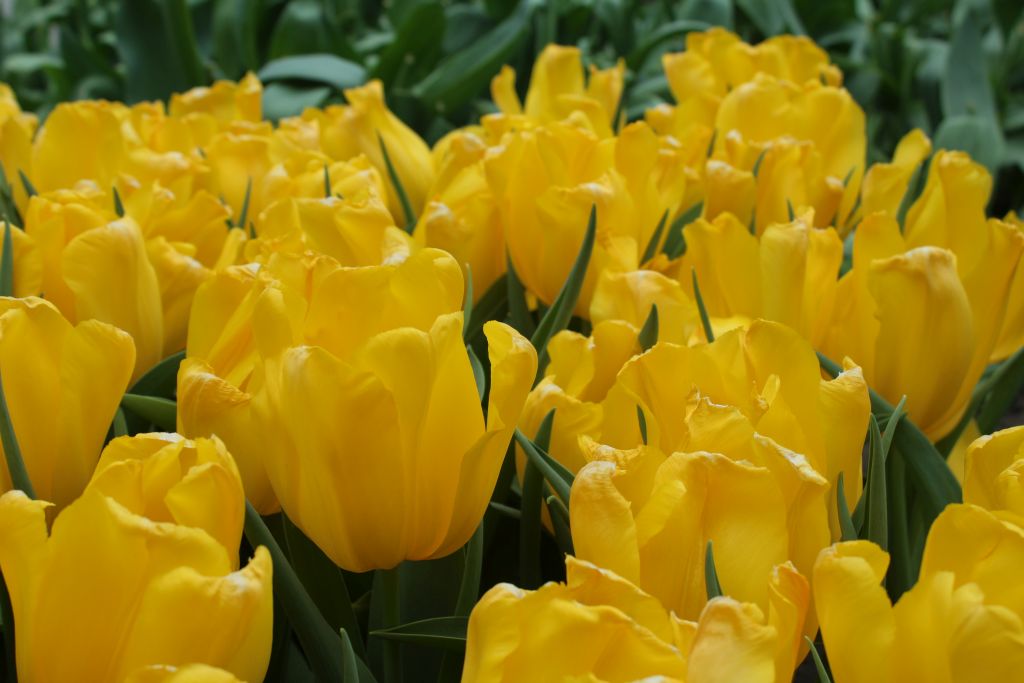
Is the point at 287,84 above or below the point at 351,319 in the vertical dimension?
below

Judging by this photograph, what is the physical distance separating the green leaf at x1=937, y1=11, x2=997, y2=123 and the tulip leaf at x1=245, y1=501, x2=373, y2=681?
6.20 feet

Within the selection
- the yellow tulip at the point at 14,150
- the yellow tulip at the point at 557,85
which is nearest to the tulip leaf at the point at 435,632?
the yellow tulip at the point at 14,150

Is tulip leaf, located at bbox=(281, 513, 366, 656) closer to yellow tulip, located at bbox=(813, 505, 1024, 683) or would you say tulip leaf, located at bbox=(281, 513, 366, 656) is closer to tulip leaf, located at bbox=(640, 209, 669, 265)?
yellow tulip, located at bbox=(813, 505, 1024, 683)

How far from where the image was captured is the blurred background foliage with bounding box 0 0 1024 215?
2227mm

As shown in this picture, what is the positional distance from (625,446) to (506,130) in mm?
627

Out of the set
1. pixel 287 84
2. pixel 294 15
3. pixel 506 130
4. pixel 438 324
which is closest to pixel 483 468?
pixel 438 324

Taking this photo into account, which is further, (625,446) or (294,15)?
(294,15)

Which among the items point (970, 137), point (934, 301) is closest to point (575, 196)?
point (934, 301)

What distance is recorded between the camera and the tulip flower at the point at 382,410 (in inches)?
22.9

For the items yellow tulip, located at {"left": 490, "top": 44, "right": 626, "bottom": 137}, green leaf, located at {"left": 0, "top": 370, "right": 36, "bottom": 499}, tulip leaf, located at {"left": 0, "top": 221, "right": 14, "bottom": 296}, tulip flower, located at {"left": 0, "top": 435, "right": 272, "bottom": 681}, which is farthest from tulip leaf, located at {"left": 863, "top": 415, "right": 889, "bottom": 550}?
yellow tulip, located at {"left": 490, "top": 44, "right": 626, "bottom": 137}

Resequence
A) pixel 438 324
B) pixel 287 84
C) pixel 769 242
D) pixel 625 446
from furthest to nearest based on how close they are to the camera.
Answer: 1. pixel 287 84
2. pixel 769 242
3. pixel 625 446
4. pixel 438 324

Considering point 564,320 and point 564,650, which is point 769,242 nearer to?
point 564,320

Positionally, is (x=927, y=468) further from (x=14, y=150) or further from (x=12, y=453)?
(x=14, y=150)

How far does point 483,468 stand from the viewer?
0.62 metres
